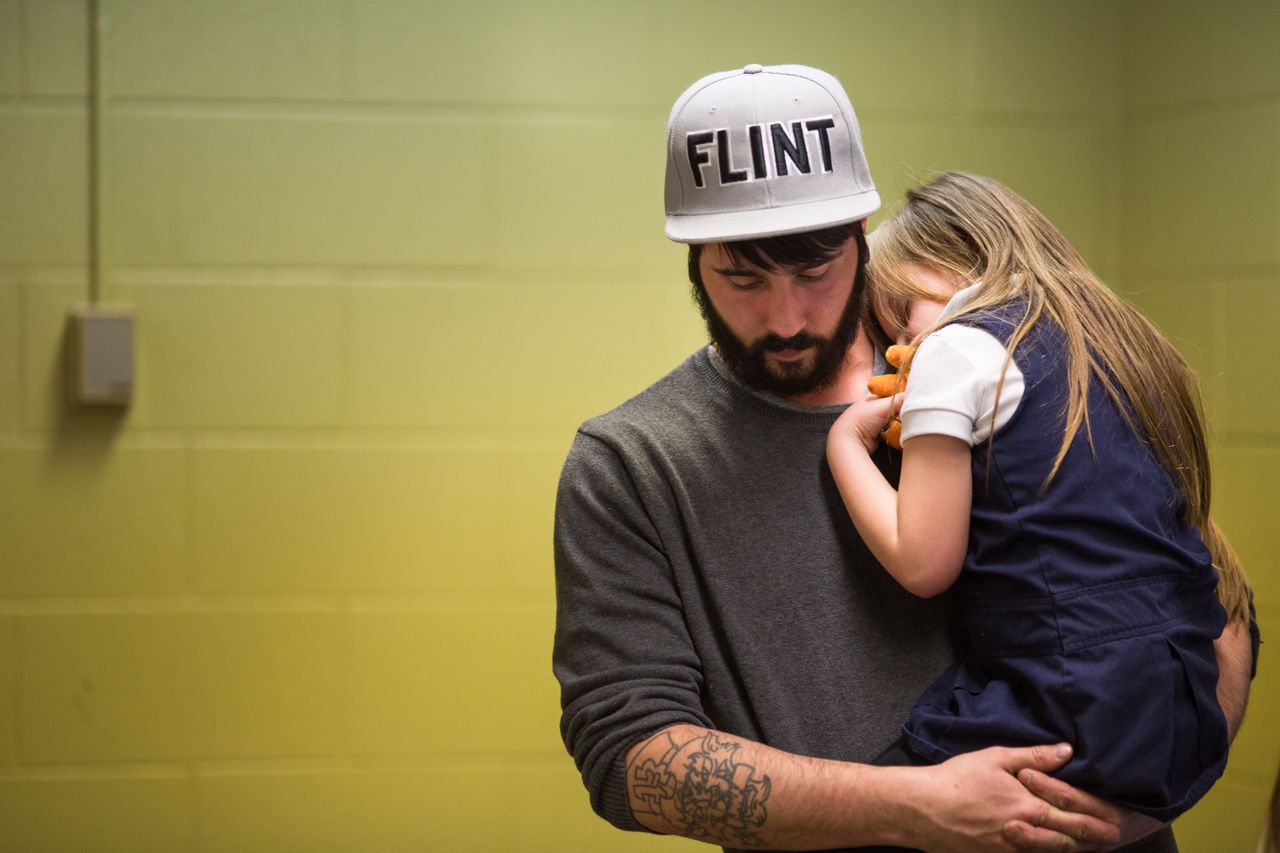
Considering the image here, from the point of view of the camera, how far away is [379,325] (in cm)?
254

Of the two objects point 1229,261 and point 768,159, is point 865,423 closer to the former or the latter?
point 768,159

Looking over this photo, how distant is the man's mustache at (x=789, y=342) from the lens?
1.44 metres

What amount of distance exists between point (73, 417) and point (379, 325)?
2.05ft

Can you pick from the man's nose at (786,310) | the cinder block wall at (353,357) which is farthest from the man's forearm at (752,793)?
the cinder block wall at (353,357)

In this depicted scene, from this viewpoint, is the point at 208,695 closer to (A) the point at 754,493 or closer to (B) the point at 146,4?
(B) the point at 146,4

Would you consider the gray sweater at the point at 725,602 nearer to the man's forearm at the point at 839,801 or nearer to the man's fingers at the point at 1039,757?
the man's forearm at the point at 839,801

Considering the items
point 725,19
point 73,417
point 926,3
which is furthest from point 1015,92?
point 73,417

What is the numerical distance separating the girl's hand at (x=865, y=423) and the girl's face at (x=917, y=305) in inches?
3.8

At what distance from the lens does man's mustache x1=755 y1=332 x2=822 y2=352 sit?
56.7 inches

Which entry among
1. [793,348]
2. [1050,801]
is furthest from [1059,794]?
[793,348]

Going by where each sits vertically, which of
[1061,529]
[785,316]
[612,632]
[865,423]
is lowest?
[612,632]

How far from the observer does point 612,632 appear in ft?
4.56

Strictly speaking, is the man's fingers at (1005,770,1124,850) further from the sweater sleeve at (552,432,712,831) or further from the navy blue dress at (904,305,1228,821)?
the sweater sleeve at (552,432,712,831)

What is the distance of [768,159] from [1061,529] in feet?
1.64
